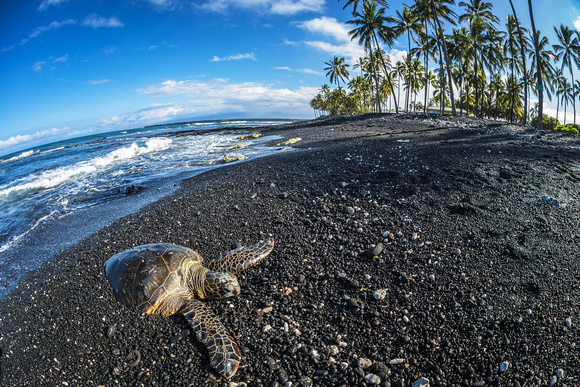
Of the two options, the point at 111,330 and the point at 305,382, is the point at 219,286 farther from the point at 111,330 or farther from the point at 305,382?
the point at 305,382

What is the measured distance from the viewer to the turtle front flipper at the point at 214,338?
8.75ft

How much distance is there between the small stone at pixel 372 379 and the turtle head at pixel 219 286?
183 cm

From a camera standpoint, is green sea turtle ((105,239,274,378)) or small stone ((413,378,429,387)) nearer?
small stone ((413,378,429,387))

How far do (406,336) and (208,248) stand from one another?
133 inches

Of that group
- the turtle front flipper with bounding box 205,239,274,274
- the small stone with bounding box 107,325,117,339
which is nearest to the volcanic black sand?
the small stone with bounding box 107,325,117,339

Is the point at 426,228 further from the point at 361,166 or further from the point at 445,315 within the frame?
the point at 361,166

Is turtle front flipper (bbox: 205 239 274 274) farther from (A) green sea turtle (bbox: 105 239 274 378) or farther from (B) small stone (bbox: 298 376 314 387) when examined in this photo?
(B) small stone (bbox: 298 376 314 387)

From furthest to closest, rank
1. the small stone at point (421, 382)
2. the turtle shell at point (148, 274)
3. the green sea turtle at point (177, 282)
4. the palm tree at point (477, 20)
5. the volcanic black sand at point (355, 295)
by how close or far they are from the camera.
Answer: the palm tree at point (477, 20) → the turtle shell at point (148, 274) → the green sea turtle at point (177, 282) → the volcanic black sand at point (355, 295) → the small stone at point (421, 382)

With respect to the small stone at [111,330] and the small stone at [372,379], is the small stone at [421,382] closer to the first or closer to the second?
the small stone at [372,379]

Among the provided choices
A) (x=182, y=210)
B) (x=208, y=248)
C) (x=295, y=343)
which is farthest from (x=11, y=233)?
(x=295, y=343)

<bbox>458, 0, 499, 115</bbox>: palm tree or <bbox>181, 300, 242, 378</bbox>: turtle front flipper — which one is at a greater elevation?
<bbox>458, 0, 499, 115</bbox>: palm tree

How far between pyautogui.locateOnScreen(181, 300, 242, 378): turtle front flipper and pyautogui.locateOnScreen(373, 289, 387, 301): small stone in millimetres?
1777

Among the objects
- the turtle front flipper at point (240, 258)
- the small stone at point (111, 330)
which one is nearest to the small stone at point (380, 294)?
the turtle front flipper at point (240, 258)

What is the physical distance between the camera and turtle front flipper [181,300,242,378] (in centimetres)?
267
